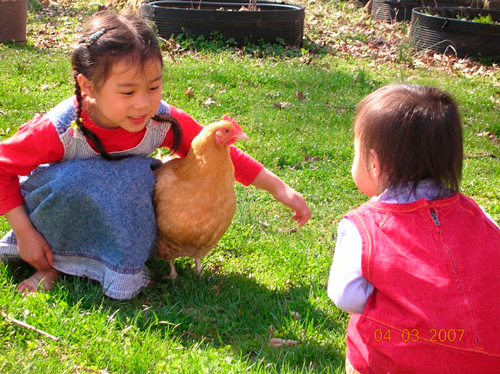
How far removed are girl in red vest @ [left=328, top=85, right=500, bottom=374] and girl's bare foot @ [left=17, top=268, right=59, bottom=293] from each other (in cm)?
150

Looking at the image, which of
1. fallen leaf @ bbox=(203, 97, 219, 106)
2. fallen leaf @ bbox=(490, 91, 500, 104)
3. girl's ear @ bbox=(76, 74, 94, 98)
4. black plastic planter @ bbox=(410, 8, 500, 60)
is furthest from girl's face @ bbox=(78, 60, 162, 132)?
black plastic planter @ bbox=(410, 8, 500, 60)

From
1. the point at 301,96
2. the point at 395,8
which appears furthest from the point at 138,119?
the point at 395,8

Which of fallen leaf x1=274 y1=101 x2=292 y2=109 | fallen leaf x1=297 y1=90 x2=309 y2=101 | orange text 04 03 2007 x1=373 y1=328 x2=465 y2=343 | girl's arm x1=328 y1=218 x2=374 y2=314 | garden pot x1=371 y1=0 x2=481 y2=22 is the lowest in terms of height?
garden pot x1=371 y1=0 x2=481 y2=22

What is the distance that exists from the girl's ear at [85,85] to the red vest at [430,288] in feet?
4.70

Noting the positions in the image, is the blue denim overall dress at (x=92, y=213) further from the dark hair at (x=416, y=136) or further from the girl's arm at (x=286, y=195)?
the dark hair at (x=416, y=136)

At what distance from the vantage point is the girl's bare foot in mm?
2764

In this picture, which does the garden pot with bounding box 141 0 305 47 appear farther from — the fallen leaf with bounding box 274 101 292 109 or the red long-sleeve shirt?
the red long-sleeve shirt

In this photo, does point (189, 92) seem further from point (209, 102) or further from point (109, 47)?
point (109, 47)

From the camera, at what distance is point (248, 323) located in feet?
8.92

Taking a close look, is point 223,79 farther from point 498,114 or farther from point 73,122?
point 73,122

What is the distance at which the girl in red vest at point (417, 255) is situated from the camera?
6.19 feet

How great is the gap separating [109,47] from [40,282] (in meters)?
1.19

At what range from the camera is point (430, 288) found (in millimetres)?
1893

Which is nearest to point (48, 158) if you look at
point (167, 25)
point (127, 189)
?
point (127, 189)
